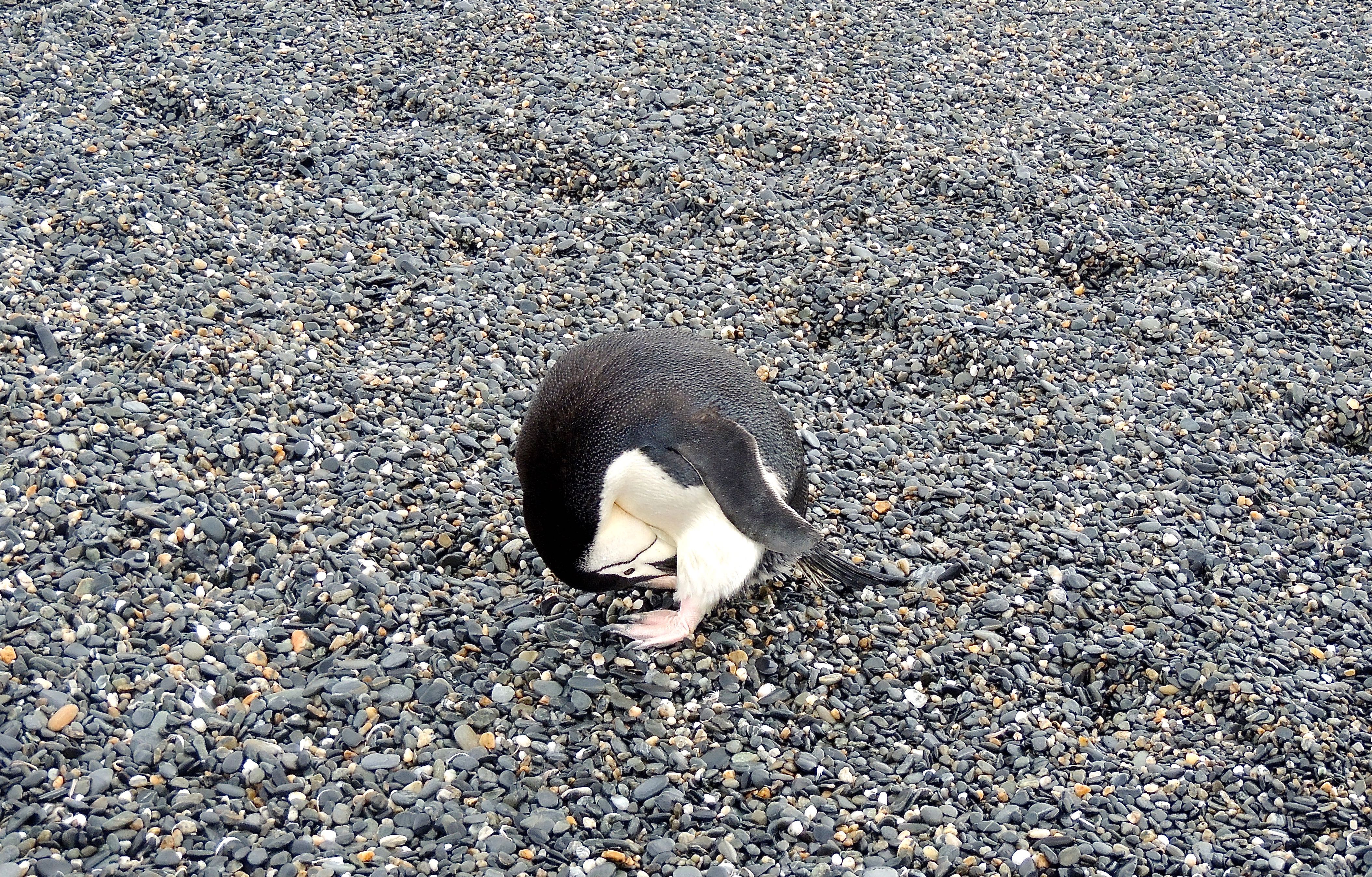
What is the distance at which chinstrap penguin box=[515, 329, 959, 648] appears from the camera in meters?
2.99

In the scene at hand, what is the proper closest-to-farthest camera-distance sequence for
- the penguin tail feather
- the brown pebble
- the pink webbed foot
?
the brown pebble → the pink webbed foot → the penguin tail feather

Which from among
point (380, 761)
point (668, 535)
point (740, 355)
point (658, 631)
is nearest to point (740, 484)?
point (668, 535)

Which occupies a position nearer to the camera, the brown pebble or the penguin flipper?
the brown pebble

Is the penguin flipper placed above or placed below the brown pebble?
above

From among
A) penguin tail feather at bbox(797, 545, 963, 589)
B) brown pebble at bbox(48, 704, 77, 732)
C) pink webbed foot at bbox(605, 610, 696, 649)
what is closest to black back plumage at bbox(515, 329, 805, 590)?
pink webbed foot at bbox(605, 610, 696, 649)

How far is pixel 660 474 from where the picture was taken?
3053 millimetres

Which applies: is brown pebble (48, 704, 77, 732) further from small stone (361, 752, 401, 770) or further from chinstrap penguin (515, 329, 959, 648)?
chinstrap penguin (515, 329, 959, 648)

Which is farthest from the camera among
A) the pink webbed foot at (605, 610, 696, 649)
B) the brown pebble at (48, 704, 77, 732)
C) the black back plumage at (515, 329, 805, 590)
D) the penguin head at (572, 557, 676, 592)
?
the pink webbed foot at (605, 610, 696, 649)

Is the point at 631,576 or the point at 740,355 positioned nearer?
the point at 631,576

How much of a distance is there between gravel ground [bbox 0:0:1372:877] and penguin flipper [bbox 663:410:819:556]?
0.47 meters

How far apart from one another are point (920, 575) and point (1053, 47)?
172 inches

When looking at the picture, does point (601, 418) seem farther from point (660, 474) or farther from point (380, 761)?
point (380, 761)

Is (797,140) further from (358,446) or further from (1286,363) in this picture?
(358,446)

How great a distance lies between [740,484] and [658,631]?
1.76 ft
